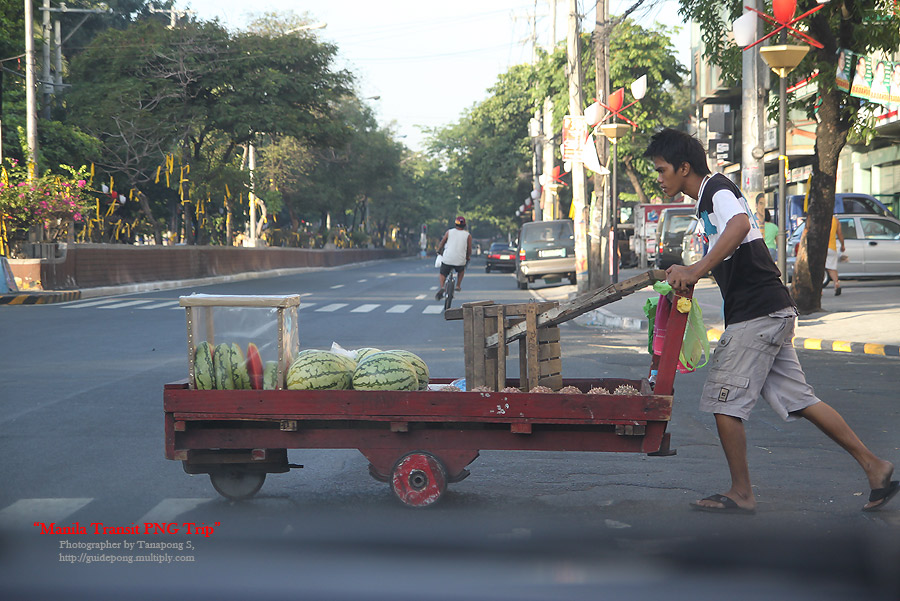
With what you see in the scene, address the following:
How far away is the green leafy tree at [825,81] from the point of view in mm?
15477

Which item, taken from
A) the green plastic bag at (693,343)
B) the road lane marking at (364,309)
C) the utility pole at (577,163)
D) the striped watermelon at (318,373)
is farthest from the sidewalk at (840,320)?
the striped watermelon at (318,373)

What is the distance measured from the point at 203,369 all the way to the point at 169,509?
2.40 feet

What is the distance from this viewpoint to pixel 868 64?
52.3ft

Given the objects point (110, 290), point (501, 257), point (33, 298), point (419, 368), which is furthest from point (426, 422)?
point (501, 257)

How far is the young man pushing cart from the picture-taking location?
16.5 feet

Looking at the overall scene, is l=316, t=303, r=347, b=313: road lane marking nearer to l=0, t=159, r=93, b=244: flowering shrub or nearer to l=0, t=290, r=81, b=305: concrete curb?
l=0, t=290, r=81, b=305: concrete curb

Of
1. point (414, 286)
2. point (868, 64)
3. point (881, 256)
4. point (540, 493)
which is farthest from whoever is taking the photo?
point (414, 286)

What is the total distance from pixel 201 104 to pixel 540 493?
1393 inches

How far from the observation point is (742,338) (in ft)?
16.6

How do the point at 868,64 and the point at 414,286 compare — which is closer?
the point at 868,64

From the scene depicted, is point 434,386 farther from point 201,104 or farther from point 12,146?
point 201,104

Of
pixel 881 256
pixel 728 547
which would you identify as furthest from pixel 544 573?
pixel 881 256

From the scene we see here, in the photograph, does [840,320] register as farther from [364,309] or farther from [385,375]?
[385,375]

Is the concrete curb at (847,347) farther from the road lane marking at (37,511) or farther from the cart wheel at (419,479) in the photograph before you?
the road lane marking at (37,511)
